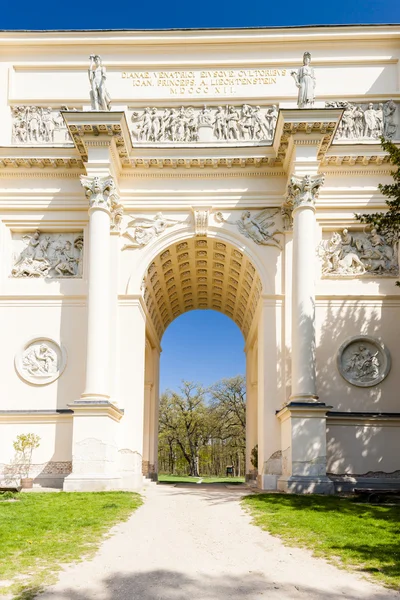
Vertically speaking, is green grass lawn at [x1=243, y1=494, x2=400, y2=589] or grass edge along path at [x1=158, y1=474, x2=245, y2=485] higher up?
green grass lawn at [x1=243, y1=494, x2=400, y2=589]

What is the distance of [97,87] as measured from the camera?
2455 cm

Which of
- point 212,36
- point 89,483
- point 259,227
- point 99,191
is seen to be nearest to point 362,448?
point 259,227

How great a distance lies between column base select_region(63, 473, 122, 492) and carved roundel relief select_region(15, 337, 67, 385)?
439 centimetres

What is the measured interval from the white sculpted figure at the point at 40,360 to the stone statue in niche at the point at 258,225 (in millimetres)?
8294

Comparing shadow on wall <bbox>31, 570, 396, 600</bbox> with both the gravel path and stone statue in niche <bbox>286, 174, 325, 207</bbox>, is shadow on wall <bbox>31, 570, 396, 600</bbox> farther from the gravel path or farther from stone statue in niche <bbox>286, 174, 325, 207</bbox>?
stone statue in niche <bbox>286, 174, 325, 207</bbox>

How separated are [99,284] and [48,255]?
3.41 metres

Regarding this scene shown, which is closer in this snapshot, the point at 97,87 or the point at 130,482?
the point at 130,482

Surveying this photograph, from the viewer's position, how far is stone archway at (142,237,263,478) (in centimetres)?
2677

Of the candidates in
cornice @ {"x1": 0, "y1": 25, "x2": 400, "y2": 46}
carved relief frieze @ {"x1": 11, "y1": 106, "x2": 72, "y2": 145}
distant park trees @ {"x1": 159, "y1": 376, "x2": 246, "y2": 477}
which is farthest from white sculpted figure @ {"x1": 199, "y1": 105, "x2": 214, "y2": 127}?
distant park trees @ {"x1": 159, "y1": 376, "x2": 246, "y2": 477}

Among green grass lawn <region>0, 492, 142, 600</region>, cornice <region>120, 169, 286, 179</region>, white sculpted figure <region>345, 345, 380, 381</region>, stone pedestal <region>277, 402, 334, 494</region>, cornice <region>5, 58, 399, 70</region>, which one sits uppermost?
cornice <region>5, 58, 399, 70</region>

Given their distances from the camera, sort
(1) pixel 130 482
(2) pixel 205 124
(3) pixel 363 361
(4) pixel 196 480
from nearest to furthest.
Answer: (1) pixel 130 482, (3) pixel 363 361, (2) pixel 205 124, (4) pixel 196 480

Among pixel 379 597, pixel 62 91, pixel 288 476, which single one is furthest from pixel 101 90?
pixel 379 597

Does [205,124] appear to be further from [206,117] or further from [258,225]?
[258,225]

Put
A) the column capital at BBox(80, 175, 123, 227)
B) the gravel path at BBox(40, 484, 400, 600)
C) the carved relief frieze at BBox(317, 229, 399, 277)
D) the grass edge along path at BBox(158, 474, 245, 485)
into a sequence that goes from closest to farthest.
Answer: the gravel path at BBox(40, 484, 400, 600), the column capital at BBox(80, 175, 123, 227), the carved relief frieze at BBox(317, 229, 399, 277), the grass edge along path at BBox(158, 474, 245, 485)
